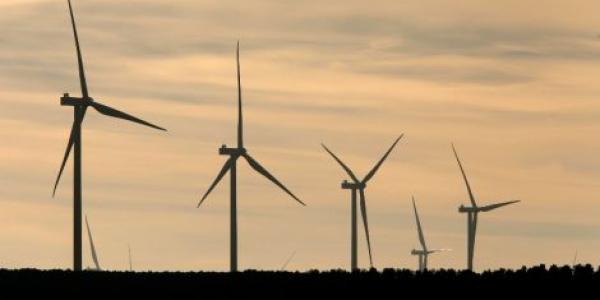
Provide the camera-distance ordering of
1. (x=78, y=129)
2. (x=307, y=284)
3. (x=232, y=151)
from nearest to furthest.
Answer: (x=307, y=284) < (x=78, y=129) < (x=232, y=151)

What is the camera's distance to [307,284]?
306ft

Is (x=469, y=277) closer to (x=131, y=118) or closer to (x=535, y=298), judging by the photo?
(x=535, y=298)

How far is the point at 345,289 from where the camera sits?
295ft

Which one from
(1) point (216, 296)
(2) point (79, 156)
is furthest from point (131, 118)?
(1) point (216, 296)

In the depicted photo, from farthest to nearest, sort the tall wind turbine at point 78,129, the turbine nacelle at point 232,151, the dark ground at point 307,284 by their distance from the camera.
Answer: the turbine nacelle at point 232,151, the tall wind turbine at point 78,129, the dark ground at point 307,284

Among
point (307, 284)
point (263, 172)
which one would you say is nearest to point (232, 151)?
point (263, 172)

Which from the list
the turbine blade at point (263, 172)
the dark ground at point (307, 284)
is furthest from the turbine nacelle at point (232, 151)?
the dark ground at point (307, 284)

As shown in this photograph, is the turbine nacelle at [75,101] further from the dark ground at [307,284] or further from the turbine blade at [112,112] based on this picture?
the dark ground at [307,284]

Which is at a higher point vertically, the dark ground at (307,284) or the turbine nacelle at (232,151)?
the turbine nacelle at (232,151)

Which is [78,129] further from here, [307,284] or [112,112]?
[307,284]

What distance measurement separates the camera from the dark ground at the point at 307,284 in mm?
80312

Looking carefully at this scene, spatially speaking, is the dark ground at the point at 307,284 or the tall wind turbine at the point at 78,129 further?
the tall wind turbine at the point at 78,129

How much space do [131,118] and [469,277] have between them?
4064 cm

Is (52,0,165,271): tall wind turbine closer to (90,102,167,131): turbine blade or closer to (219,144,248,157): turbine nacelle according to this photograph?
(90,102,167,131): turbine blade
